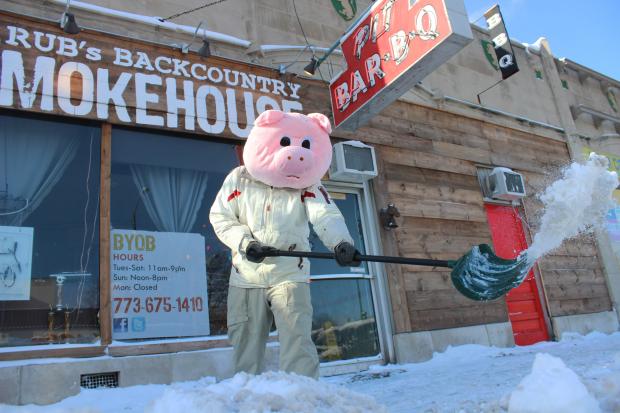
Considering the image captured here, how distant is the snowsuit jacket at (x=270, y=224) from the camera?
2871mm

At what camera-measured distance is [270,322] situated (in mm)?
2969

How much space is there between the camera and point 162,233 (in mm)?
4707

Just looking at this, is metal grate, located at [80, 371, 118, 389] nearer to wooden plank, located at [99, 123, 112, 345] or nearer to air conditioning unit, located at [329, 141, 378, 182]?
wooden plank, located at [99, 123, 112, 345]

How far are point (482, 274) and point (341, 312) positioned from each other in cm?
285

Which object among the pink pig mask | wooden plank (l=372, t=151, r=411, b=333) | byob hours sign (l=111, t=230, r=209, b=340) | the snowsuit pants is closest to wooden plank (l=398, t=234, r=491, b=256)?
wooden plank (l=372, t=151, r=411, b=333)

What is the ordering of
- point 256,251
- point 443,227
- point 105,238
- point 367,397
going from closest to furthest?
point 367,397 < point 256,251 < point 105,238 < point 443,227

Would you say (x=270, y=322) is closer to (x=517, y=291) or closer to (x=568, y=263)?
(x=517, y=291)

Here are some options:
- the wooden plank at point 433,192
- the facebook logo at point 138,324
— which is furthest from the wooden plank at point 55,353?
the wooden plank at point 433,192

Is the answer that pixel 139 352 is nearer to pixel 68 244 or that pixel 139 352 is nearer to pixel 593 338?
pixel 68 244

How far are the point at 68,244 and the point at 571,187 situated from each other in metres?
4.19

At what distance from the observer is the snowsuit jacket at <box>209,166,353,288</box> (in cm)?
287

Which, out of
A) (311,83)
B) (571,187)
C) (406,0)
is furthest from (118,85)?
(571,187)

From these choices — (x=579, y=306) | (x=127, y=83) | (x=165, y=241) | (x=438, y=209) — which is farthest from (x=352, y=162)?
(x=579, y=306)

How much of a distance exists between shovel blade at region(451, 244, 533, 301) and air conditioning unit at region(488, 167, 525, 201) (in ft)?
14.9
